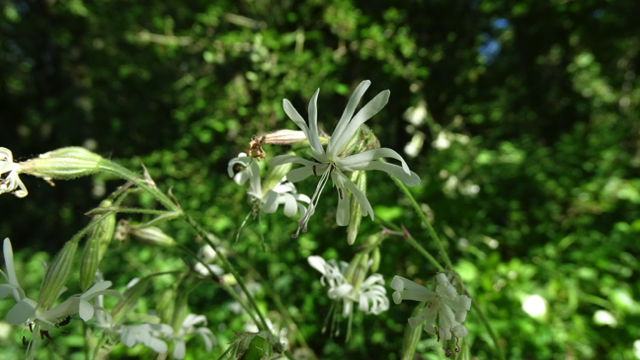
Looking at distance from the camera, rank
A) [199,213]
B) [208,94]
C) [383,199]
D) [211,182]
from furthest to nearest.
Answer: [208,94] < [211,182] < [199,213] < [383,199]

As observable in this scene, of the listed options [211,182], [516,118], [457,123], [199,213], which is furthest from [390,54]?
[516,118]

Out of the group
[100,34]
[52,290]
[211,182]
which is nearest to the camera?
[52,290]

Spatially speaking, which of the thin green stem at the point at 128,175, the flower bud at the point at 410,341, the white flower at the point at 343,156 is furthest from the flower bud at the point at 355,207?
the thin green stem at the point at 128,175

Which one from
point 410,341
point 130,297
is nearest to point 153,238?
point 130,297

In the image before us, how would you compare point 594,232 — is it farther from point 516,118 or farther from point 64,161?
point 516,118

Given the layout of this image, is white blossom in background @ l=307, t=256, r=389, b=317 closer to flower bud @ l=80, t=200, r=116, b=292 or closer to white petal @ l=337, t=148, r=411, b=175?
white petal @ l=337, t=148, r=411, b=175
